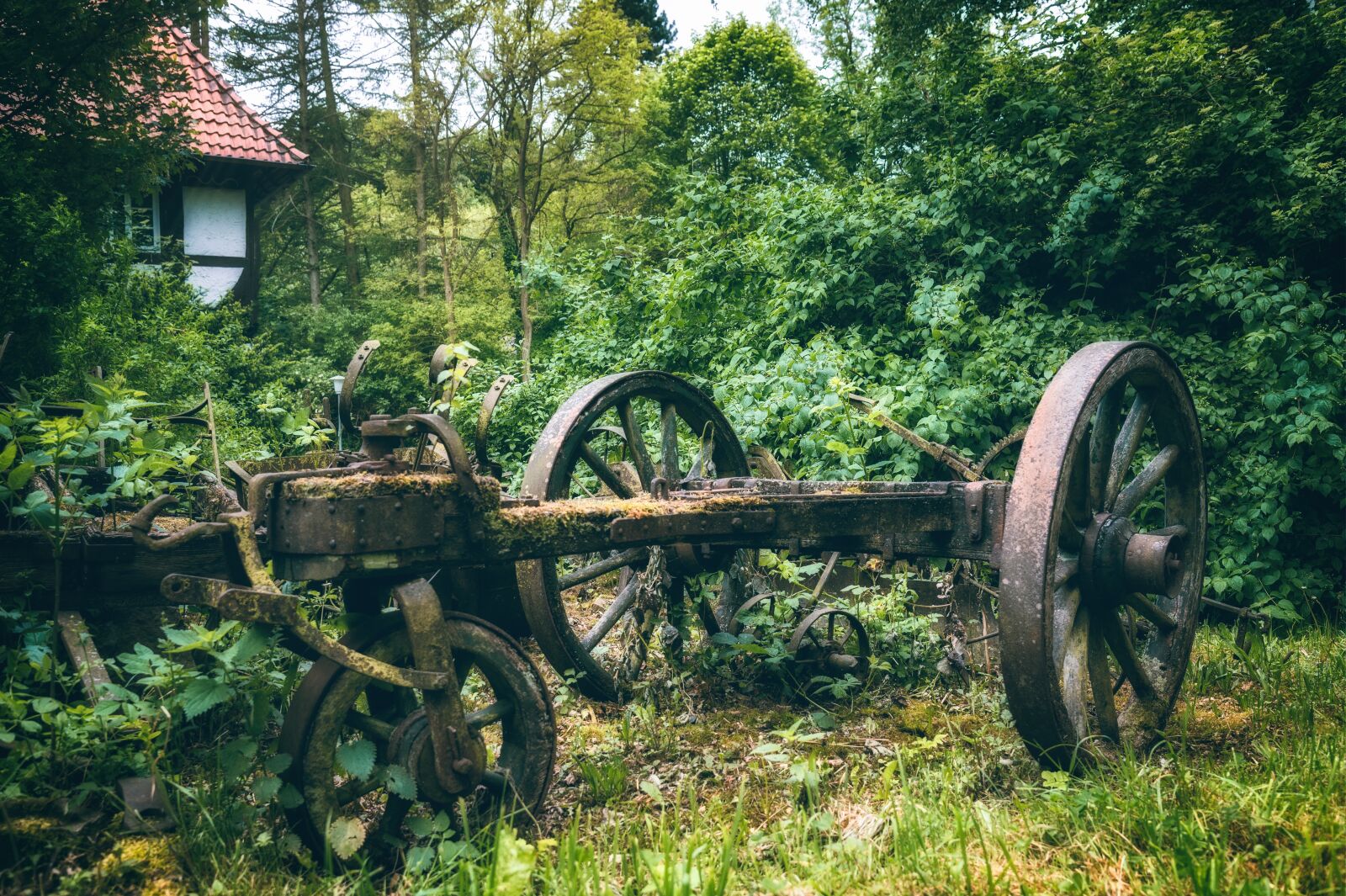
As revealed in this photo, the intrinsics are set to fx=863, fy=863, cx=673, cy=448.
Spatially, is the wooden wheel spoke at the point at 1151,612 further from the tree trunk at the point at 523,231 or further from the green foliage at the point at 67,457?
the tree trunk at the point at 523,231

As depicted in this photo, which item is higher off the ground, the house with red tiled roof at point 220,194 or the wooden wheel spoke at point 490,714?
the house with red tiled roof at point 220,194

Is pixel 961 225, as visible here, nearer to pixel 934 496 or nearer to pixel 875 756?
pixel 934 496

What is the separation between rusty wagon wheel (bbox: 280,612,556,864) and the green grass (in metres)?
0.12

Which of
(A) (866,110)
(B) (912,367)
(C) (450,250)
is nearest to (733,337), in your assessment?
(B) (912,367)

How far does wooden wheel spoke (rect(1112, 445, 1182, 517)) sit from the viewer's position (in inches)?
121

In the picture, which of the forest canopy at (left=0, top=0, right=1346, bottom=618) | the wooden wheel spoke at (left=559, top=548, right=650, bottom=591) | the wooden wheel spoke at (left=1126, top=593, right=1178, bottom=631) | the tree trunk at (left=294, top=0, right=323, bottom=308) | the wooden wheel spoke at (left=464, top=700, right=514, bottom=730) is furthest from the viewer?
the tree trunk at (left=294, top=0, right=323, bottom=308)

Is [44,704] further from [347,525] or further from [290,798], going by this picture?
[347,525]

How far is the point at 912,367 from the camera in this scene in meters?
5.95

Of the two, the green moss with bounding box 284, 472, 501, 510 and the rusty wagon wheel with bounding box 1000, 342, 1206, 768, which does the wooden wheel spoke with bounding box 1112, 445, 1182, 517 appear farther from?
the green moss with bounding box 284, 472, 501, 510

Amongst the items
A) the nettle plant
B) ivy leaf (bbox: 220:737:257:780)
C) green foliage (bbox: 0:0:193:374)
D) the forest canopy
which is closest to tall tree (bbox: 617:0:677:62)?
the forest canopy

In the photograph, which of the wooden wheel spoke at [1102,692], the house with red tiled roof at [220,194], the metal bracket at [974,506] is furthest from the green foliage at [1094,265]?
the house with red tiled roof at [220,194]

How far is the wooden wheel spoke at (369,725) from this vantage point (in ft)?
7.75

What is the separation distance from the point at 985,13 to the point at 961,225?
8.50ft

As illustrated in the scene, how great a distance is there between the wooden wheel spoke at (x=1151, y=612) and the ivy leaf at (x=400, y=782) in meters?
2.42
